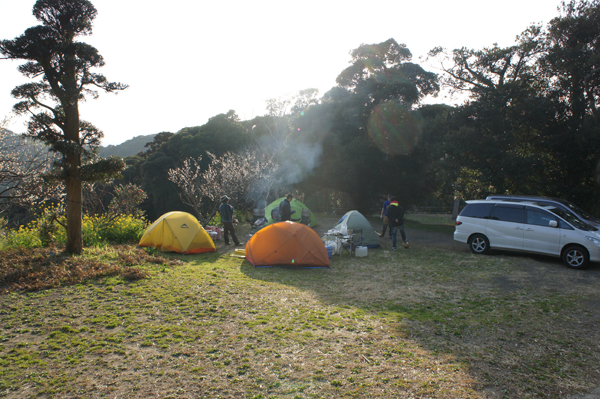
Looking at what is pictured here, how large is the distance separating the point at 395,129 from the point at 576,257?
14388mm

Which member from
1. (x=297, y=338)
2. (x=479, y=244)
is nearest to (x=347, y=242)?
(x=479, y=244)

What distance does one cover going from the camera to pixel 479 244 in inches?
448

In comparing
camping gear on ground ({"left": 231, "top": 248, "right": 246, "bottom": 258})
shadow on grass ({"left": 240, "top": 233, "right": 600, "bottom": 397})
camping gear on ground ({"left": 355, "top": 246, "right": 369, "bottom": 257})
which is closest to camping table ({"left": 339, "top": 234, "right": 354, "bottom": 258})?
camping gear on ground ({"left": 355, "top": 246, "right": 369, "bottom": 257})

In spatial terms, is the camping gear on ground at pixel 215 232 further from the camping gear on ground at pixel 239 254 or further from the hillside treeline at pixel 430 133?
the hillside treeline at pixel 430 133

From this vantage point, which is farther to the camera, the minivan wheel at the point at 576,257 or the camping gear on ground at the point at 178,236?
the camping gear on ground at the point at 178,236

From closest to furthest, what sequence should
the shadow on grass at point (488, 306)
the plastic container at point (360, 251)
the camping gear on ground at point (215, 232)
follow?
the shadow on grass at point (488, 306)
the plastic container at point (360, 251)
the camping gear on ground at point (215, 232)

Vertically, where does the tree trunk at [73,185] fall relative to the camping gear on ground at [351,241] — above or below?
above

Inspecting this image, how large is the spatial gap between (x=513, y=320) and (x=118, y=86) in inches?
387

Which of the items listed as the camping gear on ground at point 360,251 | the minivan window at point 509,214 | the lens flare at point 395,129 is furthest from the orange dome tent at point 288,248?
the lens flare at point 395,129

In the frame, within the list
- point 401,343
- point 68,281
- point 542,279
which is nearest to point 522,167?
point 542,279

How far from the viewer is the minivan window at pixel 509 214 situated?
10.5 meters

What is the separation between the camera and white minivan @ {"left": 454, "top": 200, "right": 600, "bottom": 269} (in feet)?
30.6

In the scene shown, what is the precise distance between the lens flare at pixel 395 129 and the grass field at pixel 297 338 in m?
15.0

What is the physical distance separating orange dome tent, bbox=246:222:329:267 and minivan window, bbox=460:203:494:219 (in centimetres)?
542
